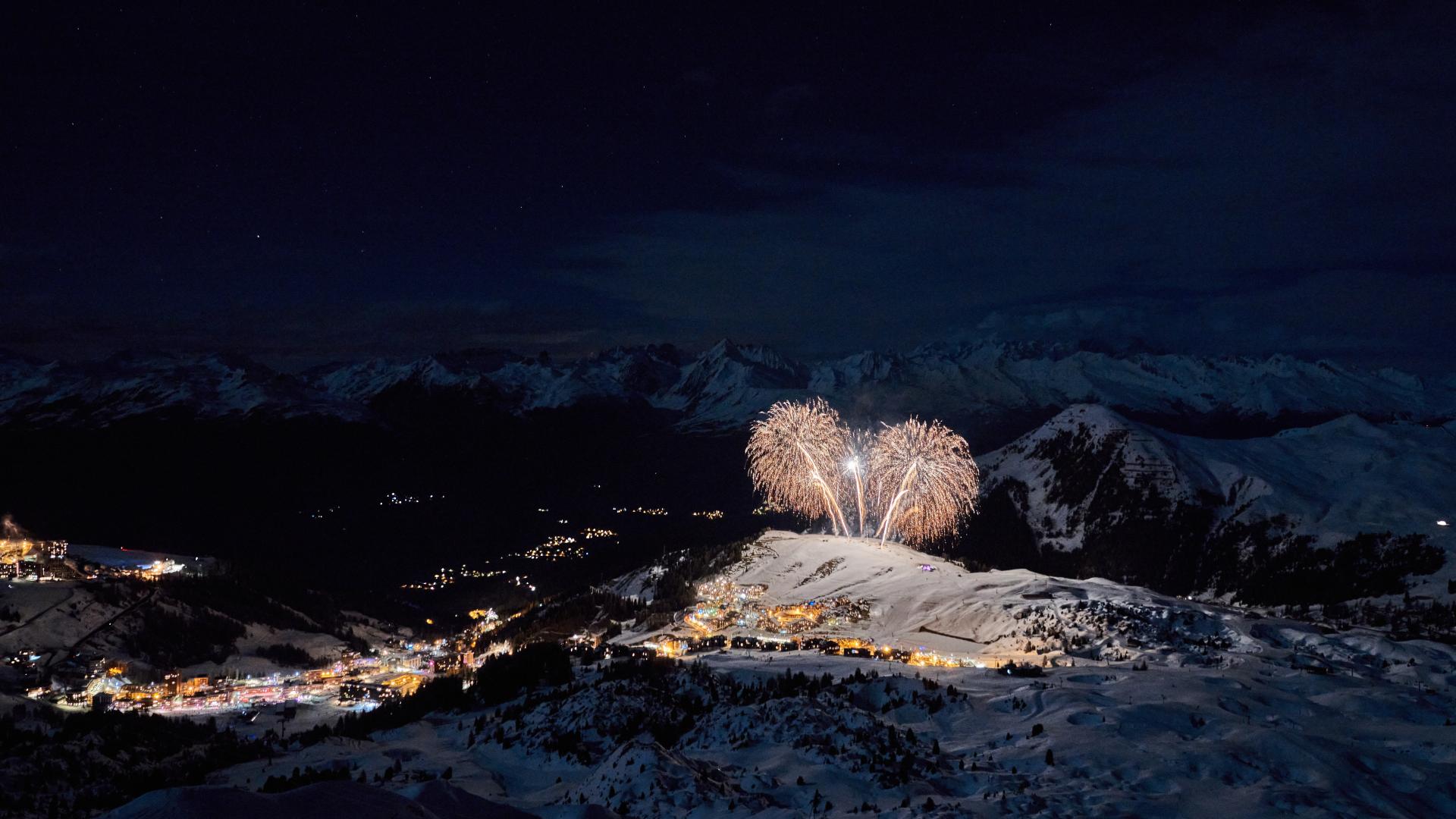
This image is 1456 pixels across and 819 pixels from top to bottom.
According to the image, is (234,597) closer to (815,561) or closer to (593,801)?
(815,561)

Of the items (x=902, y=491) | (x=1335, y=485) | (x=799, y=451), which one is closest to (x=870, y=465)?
(x=902, y=491)

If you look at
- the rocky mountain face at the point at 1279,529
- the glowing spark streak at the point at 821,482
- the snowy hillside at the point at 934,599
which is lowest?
the rocky mountain face at the point at 1279,529

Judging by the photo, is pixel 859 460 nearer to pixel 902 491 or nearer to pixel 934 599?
pixel 902 491

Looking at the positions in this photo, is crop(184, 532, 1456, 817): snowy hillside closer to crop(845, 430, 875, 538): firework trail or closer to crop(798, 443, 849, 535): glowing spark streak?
crop(798, 443, 849, 535): glowing spark streak

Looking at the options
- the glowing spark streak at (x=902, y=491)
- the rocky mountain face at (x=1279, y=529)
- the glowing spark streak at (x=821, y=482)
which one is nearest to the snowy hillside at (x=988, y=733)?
the glowing spark streak at (x=902, y=491)

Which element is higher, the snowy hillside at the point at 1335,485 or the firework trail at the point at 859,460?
the firework trail at the point at 859,460

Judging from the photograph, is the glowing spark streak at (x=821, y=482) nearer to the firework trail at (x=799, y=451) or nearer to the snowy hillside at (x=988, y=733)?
the firework trail at (x=799, y=451)

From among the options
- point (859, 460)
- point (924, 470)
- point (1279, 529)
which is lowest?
point (1279, 529)
